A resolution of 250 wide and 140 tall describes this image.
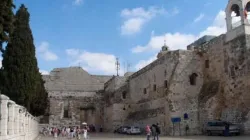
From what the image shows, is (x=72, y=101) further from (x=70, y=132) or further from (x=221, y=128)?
(x=221, y=128)

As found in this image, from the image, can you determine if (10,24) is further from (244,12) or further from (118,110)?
(118,110)

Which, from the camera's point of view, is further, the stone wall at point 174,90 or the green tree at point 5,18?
the stone wall at point 174,90

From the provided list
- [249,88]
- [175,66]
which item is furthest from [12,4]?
[175,66]

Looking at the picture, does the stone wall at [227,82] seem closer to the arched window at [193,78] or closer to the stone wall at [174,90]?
the stone wall at [174,90]

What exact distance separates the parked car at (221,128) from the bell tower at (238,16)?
6.93m

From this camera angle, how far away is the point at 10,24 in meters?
11.2

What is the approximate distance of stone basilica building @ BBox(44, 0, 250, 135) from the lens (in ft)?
80.4

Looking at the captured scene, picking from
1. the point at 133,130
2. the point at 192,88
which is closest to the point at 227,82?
the point at 192,88

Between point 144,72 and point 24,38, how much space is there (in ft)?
64.4

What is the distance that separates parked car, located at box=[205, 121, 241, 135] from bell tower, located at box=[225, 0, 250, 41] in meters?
6.93

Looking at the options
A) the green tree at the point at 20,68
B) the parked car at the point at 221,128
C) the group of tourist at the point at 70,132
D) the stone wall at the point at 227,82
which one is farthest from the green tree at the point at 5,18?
the stone wall at the point at 227,82

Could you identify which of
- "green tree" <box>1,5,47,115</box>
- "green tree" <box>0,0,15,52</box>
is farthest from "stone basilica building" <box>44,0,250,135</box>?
"green tree" <box>0,0,15,52</box>

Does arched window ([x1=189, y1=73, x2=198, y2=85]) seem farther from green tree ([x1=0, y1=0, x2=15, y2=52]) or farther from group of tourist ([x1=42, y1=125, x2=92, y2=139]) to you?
green tree ([x1=0, y1=0, x2=15, y2=52])

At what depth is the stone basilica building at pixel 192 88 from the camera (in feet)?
80.4
